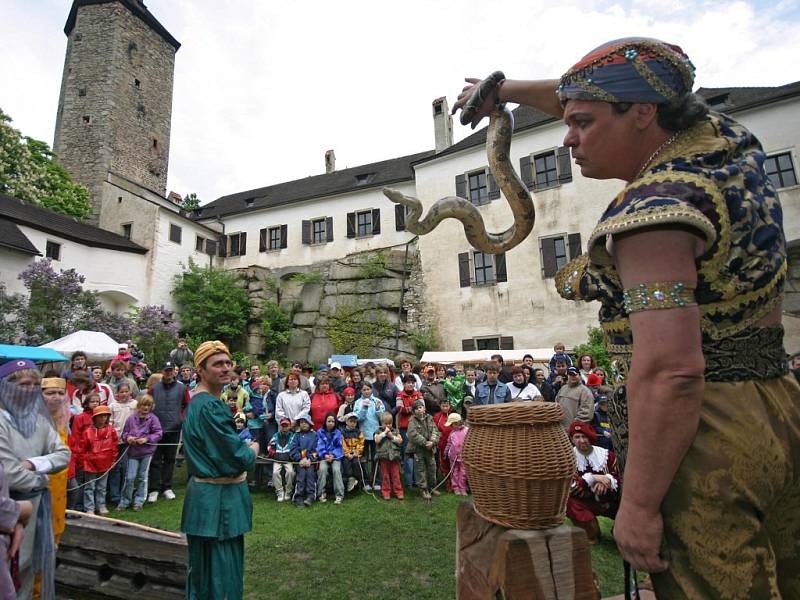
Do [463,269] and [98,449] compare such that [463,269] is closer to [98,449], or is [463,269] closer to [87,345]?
[87,345]

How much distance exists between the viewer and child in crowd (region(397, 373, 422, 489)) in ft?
26.1

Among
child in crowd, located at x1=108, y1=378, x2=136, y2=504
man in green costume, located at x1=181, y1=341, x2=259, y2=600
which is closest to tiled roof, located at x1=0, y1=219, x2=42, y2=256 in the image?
child in crowd, located at x1=108, y1=378, x2=136, y2=504

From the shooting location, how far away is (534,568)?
5.27 ft

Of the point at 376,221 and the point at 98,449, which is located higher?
the point at 376,221

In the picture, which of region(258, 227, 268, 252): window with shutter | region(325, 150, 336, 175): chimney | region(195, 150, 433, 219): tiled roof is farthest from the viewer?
region(325, 150, 336, 175): chimney

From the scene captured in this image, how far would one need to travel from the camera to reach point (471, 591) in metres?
1.77

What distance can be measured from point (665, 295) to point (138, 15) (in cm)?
4184

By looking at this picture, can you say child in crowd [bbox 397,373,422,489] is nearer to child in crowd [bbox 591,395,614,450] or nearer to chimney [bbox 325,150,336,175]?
child in crowd [bbox 591,395,614,450]

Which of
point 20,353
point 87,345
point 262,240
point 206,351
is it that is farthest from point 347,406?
point 262,240

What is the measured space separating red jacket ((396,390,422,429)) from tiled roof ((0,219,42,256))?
693 inches

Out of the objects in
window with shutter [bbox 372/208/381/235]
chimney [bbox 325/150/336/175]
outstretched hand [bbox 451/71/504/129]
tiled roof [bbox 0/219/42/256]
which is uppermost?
chimney [bbox 325/150/336/175]

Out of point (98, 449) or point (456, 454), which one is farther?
point (456, 454)

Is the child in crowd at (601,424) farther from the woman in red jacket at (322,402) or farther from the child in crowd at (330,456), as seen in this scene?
the woman in red jacket at (322,402)

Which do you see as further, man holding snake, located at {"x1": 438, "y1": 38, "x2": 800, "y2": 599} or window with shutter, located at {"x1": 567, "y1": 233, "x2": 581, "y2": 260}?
window with shutter, located at {"x1": 567, "y1": 233, "x2": 581, "y2": 260}
